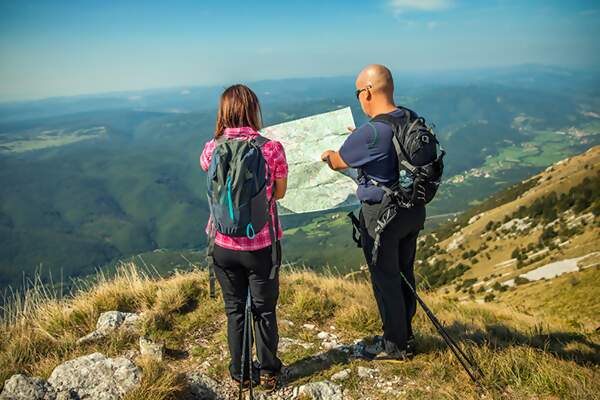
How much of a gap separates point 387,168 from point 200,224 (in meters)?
182

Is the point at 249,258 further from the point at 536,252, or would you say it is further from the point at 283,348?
the point at 536,252

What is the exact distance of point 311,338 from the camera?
16.6ft

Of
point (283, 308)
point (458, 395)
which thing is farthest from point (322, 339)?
point (458, 395)

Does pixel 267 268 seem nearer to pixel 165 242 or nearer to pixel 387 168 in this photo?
pixel 387 168

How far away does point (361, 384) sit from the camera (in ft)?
12.8

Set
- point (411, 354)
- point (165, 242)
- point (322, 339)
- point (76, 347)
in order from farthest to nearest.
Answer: point (165, 242), point (322, 339), point (76, 347), point (411, 354)

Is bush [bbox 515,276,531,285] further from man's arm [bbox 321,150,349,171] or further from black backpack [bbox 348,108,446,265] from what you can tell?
man's arm [bbox 321,150,349,171]

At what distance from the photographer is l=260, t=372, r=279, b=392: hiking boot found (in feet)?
12.6

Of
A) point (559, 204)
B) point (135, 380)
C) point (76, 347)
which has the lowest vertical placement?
point (559, 204)

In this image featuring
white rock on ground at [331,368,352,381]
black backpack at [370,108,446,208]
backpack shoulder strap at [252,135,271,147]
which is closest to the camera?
backpack shoulder strap at [252,135,271,147]

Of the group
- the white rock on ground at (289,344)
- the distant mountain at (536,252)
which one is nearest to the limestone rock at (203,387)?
the white rock on ground at (289,344)

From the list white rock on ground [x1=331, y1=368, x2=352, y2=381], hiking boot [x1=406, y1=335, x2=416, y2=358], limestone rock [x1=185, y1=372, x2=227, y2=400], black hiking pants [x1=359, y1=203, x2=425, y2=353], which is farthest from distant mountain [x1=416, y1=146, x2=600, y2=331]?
limestone rock [x1=185, y1=372, x2=227, y2=400]

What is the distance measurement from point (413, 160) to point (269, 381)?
2720mm

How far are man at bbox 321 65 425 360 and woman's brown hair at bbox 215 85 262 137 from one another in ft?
3.03
